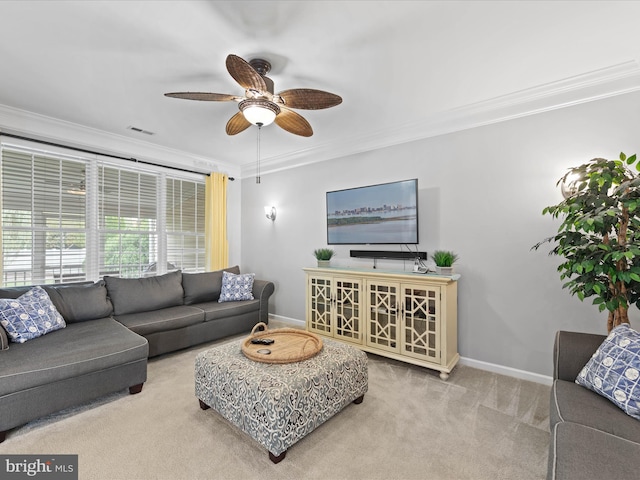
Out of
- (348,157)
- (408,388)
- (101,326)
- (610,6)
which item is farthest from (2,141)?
(610,6)

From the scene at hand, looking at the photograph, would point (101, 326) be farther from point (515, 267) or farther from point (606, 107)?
point (606, 107)

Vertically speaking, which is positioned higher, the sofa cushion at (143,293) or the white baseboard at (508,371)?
the sofa cushion at (143,293)

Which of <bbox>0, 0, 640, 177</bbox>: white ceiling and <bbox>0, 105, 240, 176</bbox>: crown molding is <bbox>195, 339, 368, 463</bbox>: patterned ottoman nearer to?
<bbox>0, 0, 640, 177</bbox>: white ceiling

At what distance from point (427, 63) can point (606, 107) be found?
1567 mm

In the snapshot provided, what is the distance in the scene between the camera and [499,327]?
291 centimetres

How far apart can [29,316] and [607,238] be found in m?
4.40

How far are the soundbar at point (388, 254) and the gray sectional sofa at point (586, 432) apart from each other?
163 cm

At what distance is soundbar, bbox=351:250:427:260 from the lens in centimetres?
334

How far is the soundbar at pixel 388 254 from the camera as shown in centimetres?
334

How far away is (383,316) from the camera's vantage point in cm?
320

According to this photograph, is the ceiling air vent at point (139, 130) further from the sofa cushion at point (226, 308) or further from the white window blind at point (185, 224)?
the sofa cushion at point (226, 308)

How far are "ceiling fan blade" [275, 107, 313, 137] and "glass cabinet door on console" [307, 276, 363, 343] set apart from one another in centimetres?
169

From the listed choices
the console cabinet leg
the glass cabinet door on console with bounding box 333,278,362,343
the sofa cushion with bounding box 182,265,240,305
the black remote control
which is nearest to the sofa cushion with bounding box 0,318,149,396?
the console cabinet leg

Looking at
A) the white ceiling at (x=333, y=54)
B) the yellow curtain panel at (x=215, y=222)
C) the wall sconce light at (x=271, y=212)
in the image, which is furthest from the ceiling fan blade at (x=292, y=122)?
the yellow curtain panel at (x=215, y=222)
